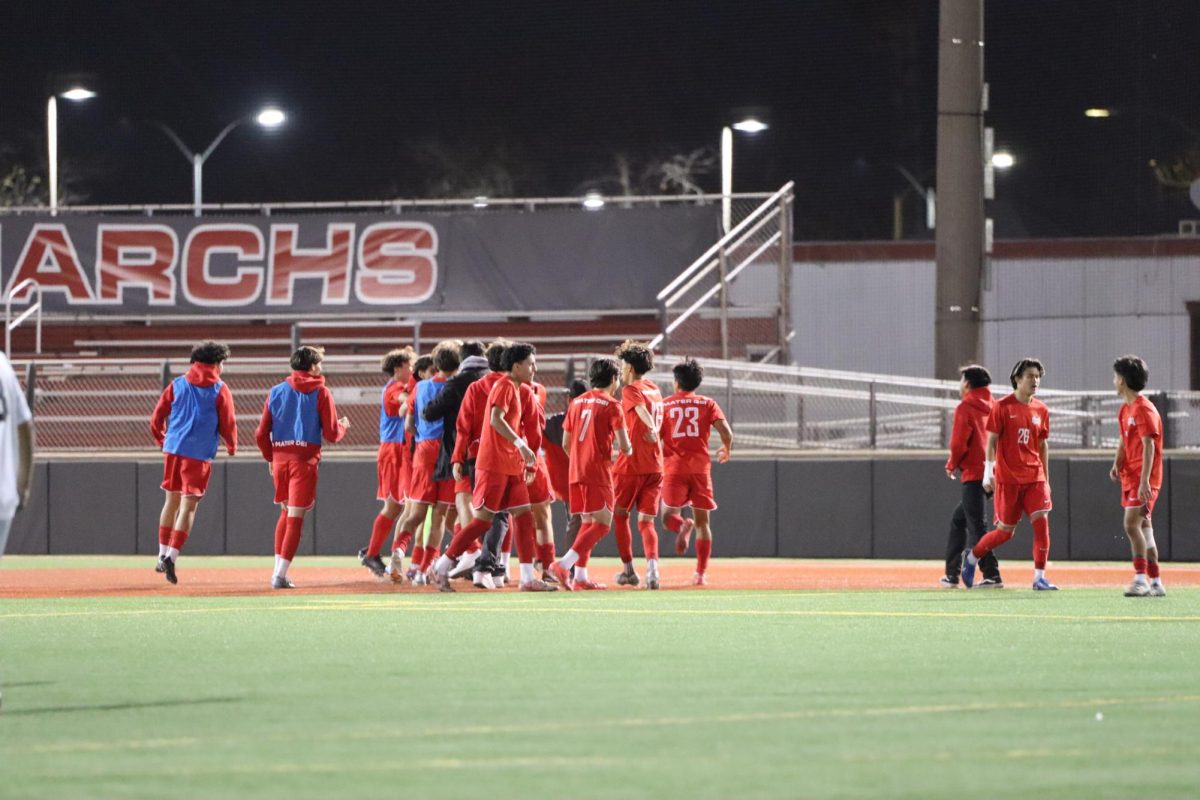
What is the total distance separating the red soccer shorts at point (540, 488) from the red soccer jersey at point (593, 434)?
287 mm

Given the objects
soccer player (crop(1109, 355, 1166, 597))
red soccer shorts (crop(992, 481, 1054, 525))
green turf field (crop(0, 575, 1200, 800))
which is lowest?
green turf field (crop(0, 575, 1200, 800))

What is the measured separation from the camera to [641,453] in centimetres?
1510

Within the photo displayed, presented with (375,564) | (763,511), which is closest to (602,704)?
(375,564)

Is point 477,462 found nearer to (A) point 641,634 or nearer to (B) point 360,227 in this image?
(A) point 641,634

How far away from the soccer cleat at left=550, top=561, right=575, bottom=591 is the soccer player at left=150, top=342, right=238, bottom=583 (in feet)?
10.7

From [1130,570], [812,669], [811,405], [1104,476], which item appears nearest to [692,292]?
[811,405]

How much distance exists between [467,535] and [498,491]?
510 mm

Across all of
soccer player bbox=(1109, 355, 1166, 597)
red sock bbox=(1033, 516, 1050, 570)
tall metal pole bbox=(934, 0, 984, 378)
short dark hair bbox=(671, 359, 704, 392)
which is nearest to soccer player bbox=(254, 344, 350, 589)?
short dark hair bbox=(671, 359, 704, 392)

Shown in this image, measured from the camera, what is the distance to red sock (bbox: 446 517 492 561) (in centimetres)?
1417

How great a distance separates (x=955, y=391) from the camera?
22000 mm

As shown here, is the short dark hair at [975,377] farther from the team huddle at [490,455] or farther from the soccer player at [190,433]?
the soccer player at [190,433]

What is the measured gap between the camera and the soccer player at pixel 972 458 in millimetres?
15273

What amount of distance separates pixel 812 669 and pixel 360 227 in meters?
20.3

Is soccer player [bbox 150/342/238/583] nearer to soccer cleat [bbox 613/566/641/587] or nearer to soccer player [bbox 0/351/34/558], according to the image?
soccer cleat [bbox 613/566/641/587]
